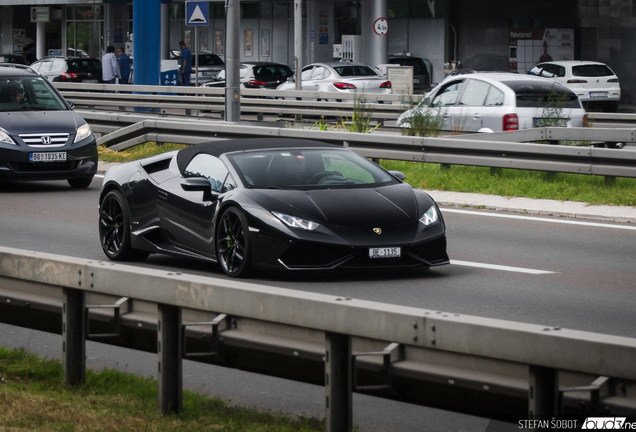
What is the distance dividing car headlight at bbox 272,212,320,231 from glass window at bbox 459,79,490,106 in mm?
9723

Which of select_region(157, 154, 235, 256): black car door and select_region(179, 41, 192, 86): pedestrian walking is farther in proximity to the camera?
select_region(179, 41, 192, 86): pedestrian walking

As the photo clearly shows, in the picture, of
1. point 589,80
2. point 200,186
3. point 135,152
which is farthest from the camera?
point 589,80

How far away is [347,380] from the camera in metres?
4.60

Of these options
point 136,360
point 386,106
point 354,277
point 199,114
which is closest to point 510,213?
point 354,277

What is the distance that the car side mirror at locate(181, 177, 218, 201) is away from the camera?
31.8 feet

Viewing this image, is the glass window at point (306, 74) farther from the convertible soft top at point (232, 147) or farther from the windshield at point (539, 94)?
the convertible soft top at point (232, 147)

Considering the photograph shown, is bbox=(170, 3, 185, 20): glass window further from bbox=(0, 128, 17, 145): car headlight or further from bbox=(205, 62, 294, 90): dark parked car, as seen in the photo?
bbox=(0, 128, 17, 145): car headlight

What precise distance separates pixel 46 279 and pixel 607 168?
33.5ft

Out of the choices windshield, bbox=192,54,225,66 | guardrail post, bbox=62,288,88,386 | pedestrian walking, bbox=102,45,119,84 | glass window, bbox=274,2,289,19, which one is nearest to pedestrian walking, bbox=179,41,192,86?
pedestrian walking, bbox=102,45,119,84

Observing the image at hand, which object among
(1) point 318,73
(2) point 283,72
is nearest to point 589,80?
(1) point 318,73

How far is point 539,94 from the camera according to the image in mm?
17797

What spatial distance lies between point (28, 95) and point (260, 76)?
65.5 feet

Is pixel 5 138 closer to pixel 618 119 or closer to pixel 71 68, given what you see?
pixel 618 119

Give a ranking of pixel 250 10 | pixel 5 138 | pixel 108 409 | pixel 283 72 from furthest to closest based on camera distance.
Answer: pixel 250 10 → pixel 283 72 → pixel 5 138 → pixel 108 409
